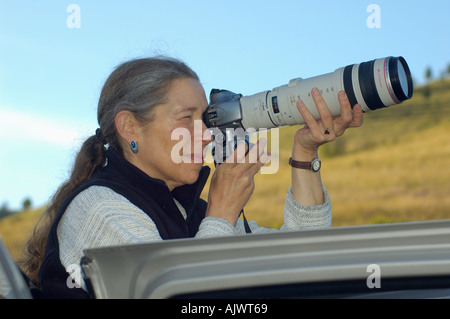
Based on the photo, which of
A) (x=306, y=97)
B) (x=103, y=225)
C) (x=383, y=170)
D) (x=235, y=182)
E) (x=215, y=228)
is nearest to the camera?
(x=103, y=225)

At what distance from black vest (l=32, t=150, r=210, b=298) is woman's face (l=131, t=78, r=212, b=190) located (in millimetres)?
135

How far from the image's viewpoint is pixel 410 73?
86.5 inches

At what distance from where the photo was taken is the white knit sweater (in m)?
1.61

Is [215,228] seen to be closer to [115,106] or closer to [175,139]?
[175,139]

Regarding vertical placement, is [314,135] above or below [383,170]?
above

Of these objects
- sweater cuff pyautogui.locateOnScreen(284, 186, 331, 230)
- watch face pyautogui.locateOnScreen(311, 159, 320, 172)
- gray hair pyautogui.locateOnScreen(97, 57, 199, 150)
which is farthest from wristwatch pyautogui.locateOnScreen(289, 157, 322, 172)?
gray hair pyautogui.locateOnScreen(97, 57, 199, 150)

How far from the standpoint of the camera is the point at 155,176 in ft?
7.50

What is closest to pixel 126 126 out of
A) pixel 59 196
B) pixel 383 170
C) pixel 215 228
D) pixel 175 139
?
pixel 175 139

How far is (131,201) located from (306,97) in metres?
0.81

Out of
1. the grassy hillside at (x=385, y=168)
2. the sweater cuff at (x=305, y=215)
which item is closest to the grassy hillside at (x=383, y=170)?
the grassy hillside at (x=385, y=168)

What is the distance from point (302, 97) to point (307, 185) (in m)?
0.40

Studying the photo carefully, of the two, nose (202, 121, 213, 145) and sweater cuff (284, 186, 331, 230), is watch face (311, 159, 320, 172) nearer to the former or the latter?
sweater cuff (284, 186, 331, 230)

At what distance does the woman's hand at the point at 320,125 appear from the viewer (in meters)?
2.20
